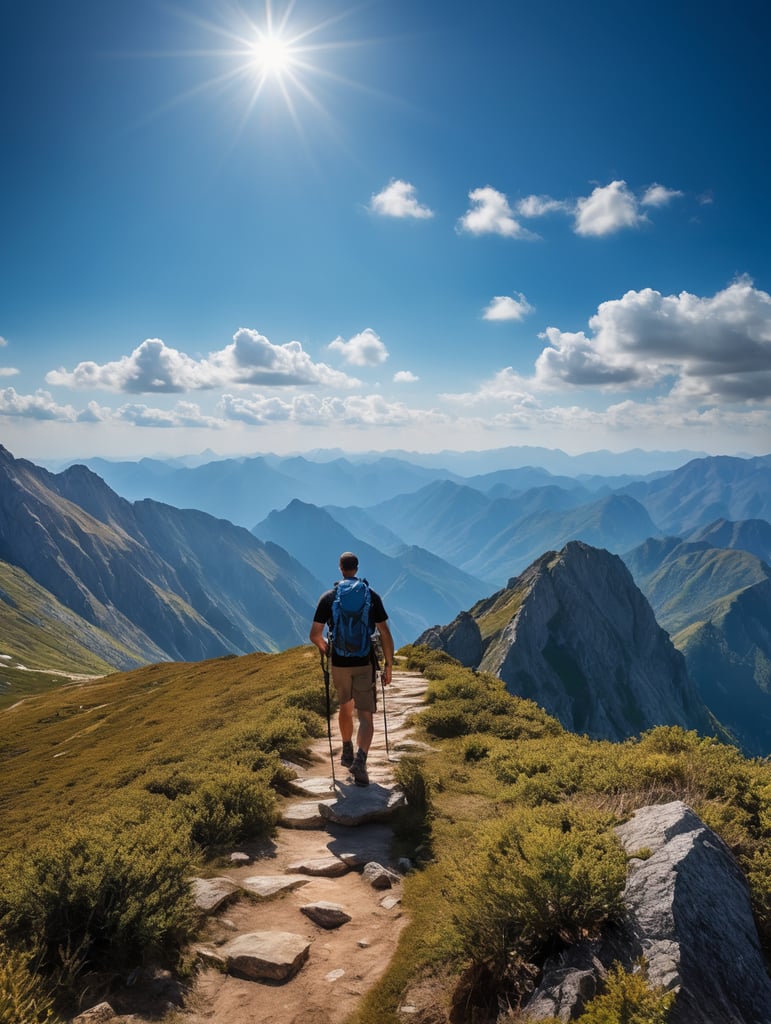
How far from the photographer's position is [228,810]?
11.1m

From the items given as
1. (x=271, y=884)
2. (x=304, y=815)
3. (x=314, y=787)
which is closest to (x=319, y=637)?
(x=314, y=787)

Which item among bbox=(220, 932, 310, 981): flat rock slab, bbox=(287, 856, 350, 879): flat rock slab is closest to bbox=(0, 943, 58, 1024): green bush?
bbox=(220, 932, 310, 981): flat rock slab

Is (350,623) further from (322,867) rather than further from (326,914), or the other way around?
(326,914)

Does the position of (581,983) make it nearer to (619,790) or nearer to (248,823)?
(619,790)

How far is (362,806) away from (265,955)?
4.77 m

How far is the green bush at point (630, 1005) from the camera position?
454 cm

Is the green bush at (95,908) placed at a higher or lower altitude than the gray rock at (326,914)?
higher

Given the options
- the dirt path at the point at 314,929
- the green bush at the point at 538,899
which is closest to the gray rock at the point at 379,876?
the dirt path at the point at 314,929

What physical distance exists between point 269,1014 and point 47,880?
3204 mm

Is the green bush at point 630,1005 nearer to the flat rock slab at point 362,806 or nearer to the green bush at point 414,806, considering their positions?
the green bush at point 414,806

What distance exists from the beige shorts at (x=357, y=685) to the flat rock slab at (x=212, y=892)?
471 cm

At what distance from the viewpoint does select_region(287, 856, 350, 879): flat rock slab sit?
32.4ft

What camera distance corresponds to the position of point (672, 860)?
6449 mm

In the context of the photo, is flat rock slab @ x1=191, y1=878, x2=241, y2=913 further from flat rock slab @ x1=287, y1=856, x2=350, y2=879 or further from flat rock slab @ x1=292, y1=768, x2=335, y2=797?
flat rock slab @ x1=292, y1=768, x2=335, y2=797
